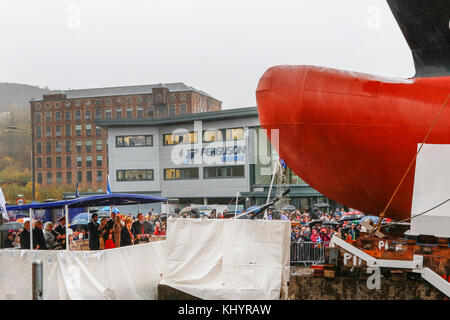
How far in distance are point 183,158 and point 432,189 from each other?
4763 cm

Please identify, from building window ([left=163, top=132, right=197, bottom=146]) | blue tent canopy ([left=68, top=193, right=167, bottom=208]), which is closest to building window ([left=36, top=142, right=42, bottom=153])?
building window ([left=163, top=132, right=197, bottom=146])

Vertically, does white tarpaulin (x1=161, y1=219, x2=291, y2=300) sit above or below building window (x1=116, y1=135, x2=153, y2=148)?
below

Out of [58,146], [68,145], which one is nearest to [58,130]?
[58,146]

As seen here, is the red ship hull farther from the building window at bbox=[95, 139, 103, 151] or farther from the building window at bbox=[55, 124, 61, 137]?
the building window at bbox=[95, 139, 103, 151]

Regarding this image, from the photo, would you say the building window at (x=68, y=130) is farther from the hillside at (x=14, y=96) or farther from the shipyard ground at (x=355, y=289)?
the shipyard ground at (x=355, y=289)

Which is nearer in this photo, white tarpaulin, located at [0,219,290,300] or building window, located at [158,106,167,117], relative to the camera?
white tarpaulin, located at [0,219,290,300]

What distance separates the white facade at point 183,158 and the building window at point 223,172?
10.2 inches

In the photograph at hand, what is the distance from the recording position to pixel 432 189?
973 cm

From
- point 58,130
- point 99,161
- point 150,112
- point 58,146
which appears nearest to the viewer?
point 58,146

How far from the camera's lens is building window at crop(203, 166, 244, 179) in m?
55.2

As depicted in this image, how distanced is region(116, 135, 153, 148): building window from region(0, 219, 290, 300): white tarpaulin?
46.0m

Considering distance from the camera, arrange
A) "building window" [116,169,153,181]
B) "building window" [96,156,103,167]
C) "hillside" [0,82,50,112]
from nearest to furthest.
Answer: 1. "hillside" [0,82,50,112]
2. "building window" [116,169,153,181]
3. "building window" [96,156,103,167]

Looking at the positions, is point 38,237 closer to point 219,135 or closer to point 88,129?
point 219,135
